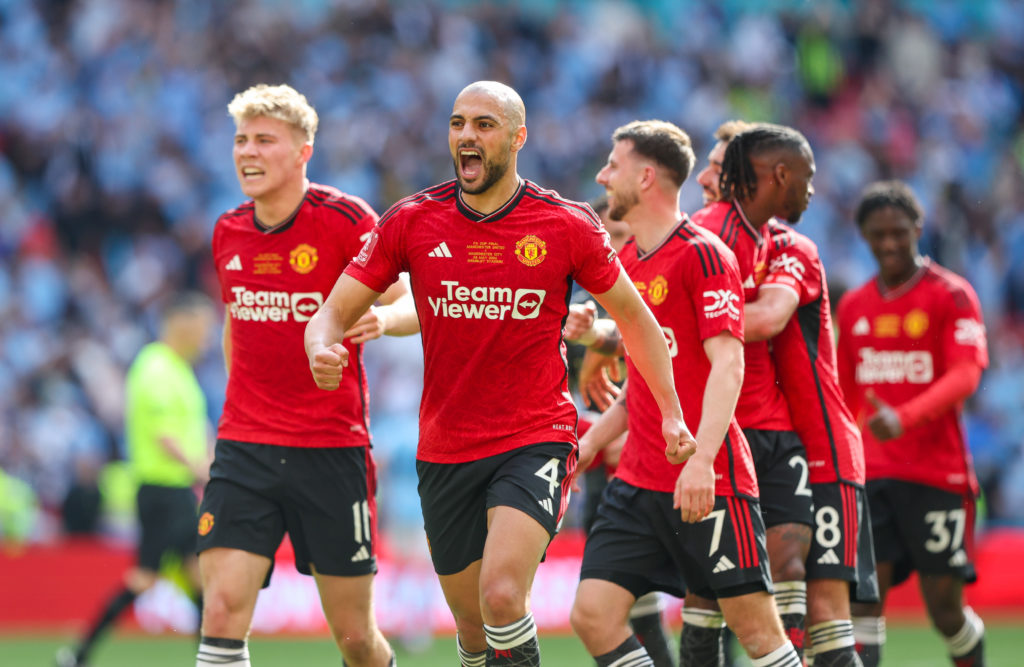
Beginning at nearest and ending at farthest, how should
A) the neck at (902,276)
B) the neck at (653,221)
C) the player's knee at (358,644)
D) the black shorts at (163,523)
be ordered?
the neck at (653,221)
the player's knee at (358,644)
the neck at (902,276)
the black shorts at (163,523)

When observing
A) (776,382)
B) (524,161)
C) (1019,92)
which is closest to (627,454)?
(776,382)

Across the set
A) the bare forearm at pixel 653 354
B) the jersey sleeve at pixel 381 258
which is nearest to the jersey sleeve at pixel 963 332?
the bare forearm at pixel 653 354

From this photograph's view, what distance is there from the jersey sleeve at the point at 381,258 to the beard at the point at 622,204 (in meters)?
1.19

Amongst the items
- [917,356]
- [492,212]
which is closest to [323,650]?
[917,356]

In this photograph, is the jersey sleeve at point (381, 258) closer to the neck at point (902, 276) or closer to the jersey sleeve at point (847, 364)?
the jersey sleeve at point (847, 364)

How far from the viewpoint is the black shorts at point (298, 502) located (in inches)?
255

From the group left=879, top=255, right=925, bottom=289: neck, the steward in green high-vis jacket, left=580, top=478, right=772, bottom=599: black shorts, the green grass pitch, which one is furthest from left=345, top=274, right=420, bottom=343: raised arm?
the green grass pitch

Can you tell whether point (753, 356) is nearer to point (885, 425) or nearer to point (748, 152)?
point (748, 152)

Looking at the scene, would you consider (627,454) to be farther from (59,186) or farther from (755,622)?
(59,186)

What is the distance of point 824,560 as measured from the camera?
655cm

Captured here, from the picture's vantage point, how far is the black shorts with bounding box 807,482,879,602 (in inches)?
258

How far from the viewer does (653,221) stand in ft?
20.9

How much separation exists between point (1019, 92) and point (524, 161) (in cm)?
899

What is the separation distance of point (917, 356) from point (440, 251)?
3.93 m
